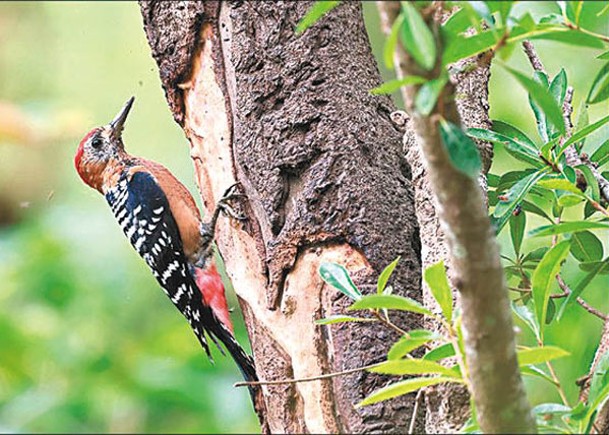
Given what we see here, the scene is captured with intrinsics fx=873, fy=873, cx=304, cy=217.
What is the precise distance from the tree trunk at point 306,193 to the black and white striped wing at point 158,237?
871 millimetres

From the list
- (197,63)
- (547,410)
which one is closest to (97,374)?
(197,63)

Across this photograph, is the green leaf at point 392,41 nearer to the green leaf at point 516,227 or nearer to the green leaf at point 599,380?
the green leaf at point 599,380

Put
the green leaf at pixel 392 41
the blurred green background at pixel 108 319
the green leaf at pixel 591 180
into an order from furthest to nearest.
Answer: the blurred green background at pixel 108 319 → the green leaf at pixel 591 180 → the green leaf at pixel 392 41

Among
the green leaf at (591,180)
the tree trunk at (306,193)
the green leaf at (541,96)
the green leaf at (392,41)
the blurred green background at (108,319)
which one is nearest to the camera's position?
the green leaf at (392,41)

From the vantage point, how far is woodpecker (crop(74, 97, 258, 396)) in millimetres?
2566

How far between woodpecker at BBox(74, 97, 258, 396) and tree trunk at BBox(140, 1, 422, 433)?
0.81 meters

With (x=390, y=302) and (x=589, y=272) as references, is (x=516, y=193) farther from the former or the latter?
(x=390, y=302)

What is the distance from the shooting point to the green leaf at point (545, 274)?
3.42ft

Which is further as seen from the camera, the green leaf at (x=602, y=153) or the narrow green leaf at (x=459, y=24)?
the green leaf at (x=602, y=153)

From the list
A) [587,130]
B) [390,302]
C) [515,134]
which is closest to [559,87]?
[515,134]

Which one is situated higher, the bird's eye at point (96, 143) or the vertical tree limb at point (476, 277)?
the bird's eye at point (96, 143)

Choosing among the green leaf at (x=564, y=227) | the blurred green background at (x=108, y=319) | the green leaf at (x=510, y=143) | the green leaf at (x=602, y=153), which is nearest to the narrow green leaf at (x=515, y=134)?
the green leaf at (x=510, y=143)

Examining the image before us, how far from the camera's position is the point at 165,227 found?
2.80 m

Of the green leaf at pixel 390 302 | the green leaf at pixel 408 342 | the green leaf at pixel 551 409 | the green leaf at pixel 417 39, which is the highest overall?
the green leaf at pixel 417 39
